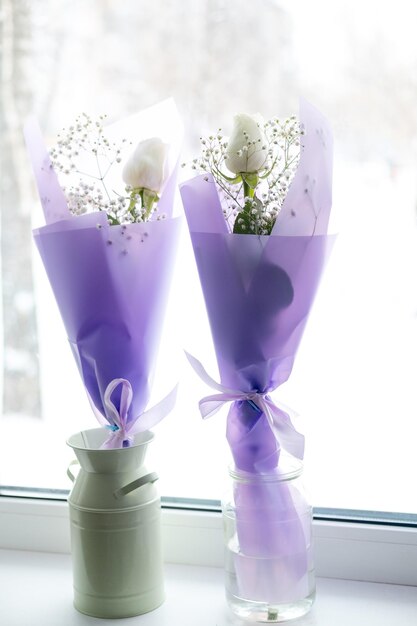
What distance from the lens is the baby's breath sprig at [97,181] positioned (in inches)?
44.1

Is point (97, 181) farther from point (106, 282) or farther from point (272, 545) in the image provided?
point (272, 545)

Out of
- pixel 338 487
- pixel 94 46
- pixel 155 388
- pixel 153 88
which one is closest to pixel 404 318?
pixel 338 487

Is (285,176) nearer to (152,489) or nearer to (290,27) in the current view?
(290,27)

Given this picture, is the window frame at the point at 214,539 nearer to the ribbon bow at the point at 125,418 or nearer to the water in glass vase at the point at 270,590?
the water in glass vase at the point at 270,590

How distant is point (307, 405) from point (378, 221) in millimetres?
324

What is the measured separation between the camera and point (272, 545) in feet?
3.51

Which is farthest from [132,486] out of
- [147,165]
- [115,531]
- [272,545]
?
[147,165]

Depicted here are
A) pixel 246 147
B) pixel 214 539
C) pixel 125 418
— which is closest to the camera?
pixel 246 147

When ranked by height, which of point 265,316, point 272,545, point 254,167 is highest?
point 254,167

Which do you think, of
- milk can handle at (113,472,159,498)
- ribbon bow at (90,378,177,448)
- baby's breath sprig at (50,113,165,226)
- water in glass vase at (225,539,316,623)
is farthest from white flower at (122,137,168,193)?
water in glass vase at (225,539,316,623)

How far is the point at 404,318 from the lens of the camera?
1295 mm

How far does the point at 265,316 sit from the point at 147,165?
261 millimetres

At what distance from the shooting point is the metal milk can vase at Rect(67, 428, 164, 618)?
3.64 feet

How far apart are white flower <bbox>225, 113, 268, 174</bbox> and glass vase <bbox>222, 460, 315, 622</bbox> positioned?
0.40 m
